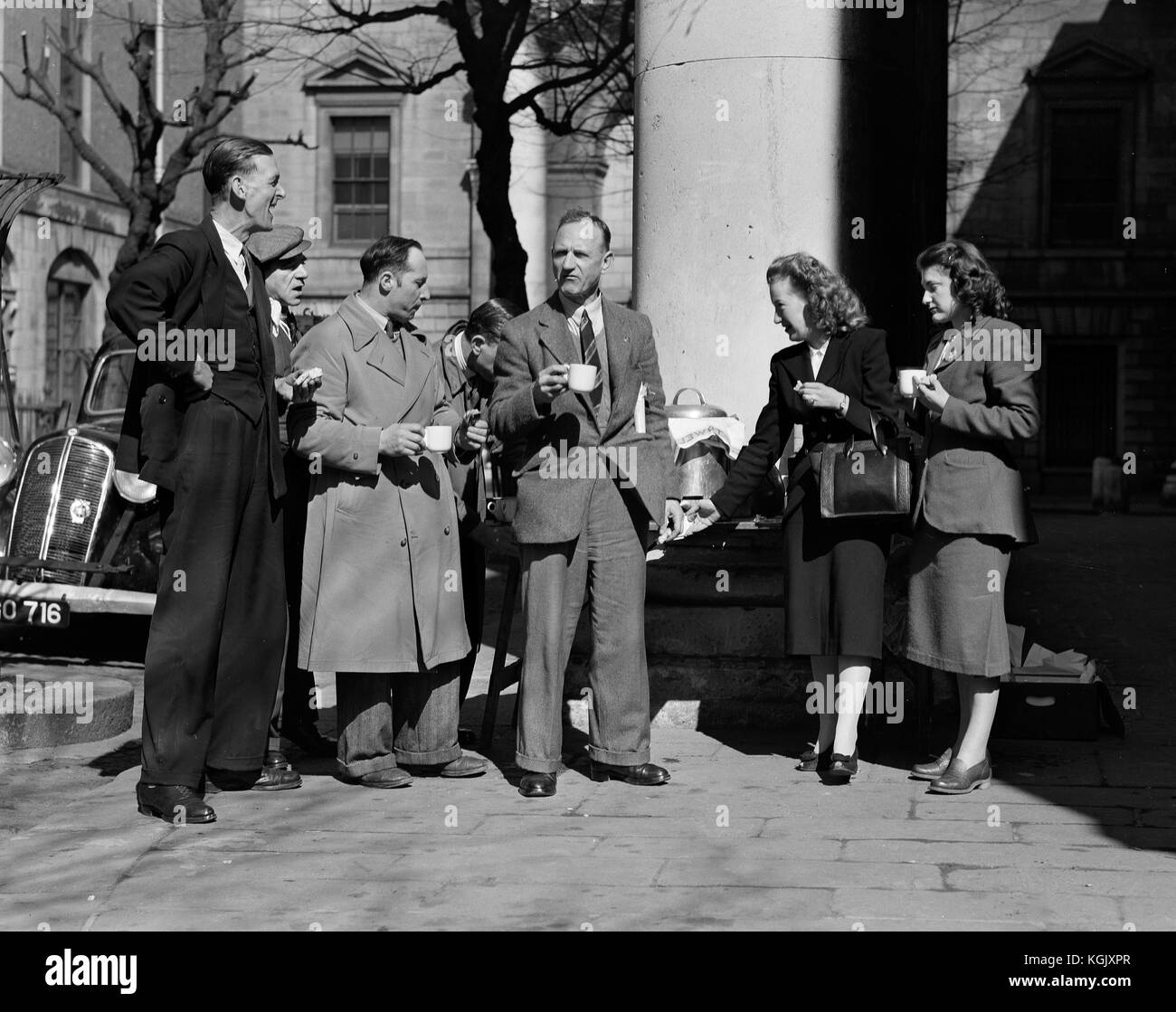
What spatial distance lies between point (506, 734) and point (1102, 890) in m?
3.53

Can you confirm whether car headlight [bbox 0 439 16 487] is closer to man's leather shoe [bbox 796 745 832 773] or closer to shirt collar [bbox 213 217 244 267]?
shirt collar [bbox 213 217 244 267]

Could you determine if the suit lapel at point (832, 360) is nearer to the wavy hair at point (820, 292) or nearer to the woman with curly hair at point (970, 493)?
the wavy hair at point (820, 292)

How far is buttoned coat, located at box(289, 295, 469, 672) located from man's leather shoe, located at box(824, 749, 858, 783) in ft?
4.81

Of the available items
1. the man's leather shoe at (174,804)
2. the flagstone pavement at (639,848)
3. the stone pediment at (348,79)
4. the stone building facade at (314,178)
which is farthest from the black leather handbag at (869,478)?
the stone pediment at (348,79)

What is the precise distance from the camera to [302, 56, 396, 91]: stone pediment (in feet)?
130

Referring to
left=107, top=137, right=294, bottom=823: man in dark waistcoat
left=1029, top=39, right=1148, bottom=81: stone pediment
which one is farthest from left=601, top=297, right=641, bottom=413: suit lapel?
left=1029, top=39, right=1148, bottom=81: stone pediment

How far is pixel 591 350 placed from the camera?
6855 mm

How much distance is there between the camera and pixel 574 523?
6742 millimetres

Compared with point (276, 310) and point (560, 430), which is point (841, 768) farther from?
point (276, 310)

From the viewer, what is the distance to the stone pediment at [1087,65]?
38625 mm

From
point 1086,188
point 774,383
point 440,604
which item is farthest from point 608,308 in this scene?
point 1086,188

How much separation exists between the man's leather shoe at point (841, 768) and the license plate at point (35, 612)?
496 centimetres

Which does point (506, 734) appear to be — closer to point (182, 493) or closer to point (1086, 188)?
point (182, 493)

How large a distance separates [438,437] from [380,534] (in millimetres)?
680
